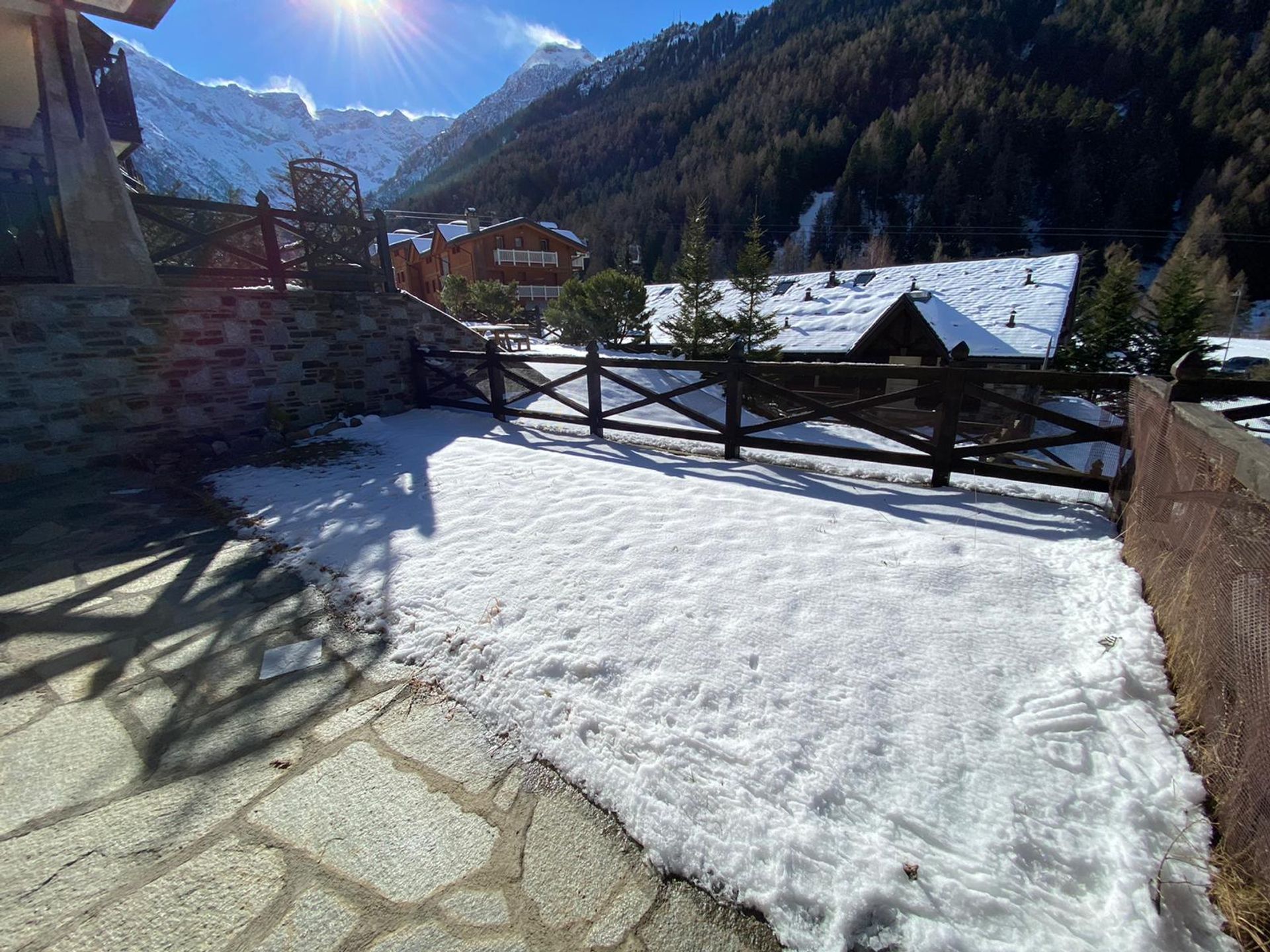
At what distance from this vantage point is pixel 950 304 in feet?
62.1

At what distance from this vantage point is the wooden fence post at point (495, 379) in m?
7.34

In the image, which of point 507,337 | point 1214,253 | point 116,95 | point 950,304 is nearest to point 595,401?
point 116,95

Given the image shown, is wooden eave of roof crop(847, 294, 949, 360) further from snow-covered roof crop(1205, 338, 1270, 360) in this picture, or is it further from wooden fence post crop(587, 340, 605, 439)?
snow-covered roof crop(1205, 338, 1270, 360)

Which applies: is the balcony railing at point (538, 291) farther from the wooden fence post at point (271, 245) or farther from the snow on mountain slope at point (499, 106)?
the snow on mountain slope at point (499, 106)

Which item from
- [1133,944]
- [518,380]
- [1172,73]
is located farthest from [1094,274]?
[1133,944]

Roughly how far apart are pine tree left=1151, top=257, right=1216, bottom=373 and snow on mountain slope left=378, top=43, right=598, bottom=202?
428ft

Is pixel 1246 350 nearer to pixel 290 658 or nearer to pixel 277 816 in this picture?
pixel 290 658

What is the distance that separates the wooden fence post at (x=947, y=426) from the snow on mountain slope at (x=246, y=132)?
14456cm

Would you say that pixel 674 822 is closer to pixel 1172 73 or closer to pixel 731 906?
pixel 731 906

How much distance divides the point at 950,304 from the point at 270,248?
2102 centimetres

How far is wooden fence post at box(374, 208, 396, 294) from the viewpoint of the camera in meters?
7.57

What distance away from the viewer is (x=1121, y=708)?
1915 millimetres

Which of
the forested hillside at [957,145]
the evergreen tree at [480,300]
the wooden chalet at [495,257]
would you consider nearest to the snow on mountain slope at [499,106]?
the forested hillside at [957,145]

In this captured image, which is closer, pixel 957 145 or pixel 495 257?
pixel 495 257
